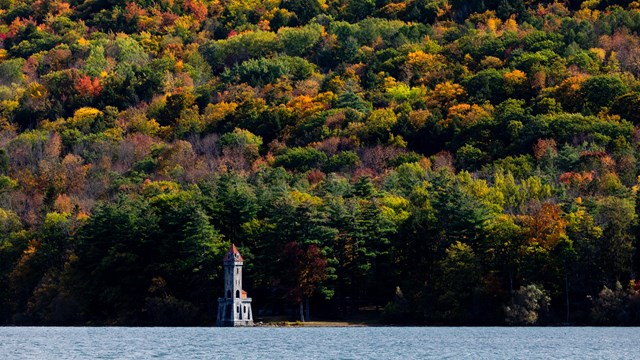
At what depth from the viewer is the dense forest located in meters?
104

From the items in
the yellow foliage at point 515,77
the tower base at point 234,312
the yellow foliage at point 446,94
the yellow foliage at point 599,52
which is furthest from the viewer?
the yellow foliage at point 599,52

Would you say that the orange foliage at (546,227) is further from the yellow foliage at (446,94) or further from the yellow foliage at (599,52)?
the yellow foliage at (599,52)

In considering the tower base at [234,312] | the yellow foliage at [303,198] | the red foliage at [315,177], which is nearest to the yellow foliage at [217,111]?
the red foliage at [315,177]

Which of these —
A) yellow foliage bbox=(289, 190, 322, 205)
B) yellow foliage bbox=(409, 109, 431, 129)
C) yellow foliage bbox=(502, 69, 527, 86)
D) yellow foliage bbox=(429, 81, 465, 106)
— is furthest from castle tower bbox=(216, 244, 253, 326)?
yellow foliage bbox=(502, 69, 527, 86)

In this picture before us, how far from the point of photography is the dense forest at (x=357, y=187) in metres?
104

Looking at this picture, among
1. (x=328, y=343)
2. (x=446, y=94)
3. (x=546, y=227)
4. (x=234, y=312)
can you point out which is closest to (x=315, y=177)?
(x=446, y=94)

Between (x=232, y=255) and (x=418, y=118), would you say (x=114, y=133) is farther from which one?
(x=232, y=255)

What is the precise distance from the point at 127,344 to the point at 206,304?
3629 centimetres

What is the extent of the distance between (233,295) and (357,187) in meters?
23.1

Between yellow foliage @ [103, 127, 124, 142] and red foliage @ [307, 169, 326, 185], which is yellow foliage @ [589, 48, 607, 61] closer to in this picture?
red foliage @ [307, 169, 326, 185]

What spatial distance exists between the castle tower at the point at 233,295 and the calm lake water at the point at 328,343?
833cm

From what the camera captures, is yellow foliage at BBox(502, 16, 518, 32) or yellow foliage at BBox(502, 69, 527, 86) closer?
yellow foliage at BBox(502, 69, 527, 86)

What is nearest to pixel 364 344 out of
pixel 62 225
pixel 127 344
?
pixel 127 344

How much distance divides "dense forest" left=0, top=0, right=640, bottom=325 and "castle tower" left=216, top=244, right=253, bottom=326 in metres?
2.77
